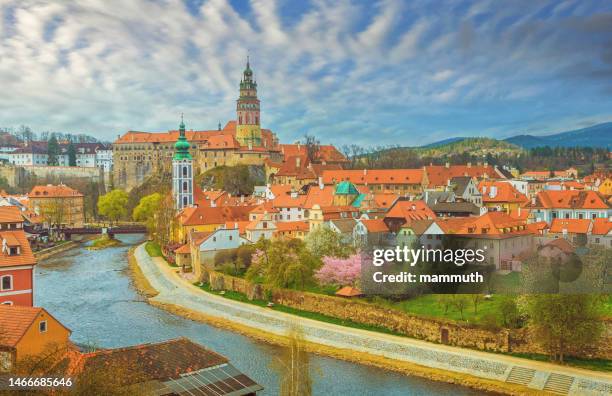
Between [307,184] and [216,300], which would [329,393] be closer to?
[216,300]

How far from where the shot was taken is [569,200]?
1686 inches

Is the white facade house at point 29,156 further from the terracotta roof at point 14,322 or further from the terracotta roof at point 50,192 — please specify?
the terracotta roof at point 14,322

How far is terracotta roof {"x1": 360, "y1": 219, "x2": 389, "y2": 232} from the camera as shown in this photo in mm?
36188

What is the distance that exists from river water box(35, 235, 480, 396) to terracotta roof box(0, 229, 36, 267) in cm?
474

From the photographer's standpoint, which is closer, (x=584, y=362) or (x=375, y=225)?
(x=584, y=362)

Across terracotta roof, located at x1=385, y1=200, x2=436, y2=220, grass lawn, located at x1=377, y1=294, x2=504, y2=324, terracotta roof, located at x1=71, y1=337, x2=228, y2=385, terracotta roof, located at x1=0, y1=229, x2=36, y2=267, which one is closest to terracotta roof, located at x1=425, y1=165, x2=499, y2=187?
terracotta roof, located at x1=385, y1=200, x2=436, y2=220

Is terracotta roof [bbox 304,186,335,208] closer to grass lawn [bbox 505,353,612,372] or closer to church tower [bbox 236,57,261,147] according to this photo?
grass lawn [bbox 505,353,612,372]

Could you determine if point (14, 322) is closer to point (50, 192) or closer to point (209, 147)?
point (50, 192)

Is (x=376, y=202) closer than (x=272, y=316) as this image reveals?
No

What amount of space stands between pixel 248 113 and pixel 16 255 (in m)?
63.9

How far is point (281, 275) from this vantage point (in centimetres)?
2975

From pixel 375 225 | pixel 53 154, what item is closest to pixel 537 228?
pixel 375 225

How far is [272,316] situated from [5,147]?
10858 cm

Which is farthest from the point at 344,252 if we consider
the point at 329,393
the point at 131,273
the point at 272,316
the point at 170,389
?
the point at 170,389
